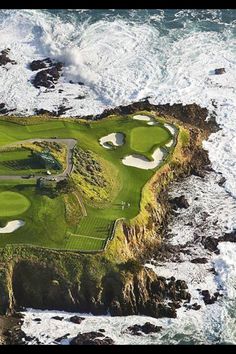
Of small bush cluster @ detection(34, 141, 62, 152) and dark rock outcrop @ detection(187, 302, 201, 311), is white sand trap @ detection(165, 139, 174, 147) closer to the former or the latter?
small bush cluster @ detection(34, 141, 62, 152)

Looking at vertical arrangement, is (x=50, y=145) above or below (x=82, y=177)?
above

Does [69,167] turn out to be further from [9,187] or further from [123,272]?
[123,272]

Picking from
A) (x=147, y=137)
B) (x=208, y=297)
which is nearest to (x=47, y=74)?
(x=147, y=137)

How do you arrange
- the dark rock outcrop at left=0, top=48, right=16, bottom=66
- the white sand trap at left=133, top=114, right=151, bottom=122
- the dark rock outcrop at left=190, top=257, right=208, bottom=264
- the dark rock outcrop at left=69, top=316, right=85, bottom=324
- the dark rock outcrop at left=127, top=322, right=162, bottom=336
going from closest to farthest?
1. the dark rock outcrop at left=127, top=322, right=162, bottom=336
2. the dark rock outcrop at left=69, top=316, right=85, bottom=324
3. the dark rock outcrop at left=190, top=257, right=208, bottom=264
4. the white sand trap at left=133, top=114, right=151, bottom=122
5. the dark rock outcrop at left=0, top=48, right=16, bottom=66

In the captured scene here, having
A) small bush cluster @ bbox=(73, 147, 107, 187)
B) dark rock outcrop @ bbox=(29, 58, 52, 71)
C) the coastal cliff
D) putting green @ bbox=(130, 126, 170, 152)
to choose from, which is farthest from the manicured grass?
dark rock outcrop @ bbox=(29, 58, 52, 71)

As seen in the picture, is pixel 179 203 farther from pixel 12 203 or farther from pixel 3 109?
pixel 3 109

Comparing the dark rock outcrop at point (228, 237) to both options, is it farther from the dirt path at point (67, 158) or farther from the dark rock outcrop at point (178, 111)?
the dark rock outcrop at point (178, 111)

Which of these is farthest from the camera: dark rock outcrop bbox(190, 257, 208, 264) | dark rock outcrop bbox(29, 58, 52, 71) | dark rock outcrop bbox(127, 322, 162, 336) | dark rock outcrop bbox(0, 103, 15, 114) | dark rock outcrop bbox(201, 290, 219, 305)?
dark rock outcrop bbox(29, 58, 52, 71)
